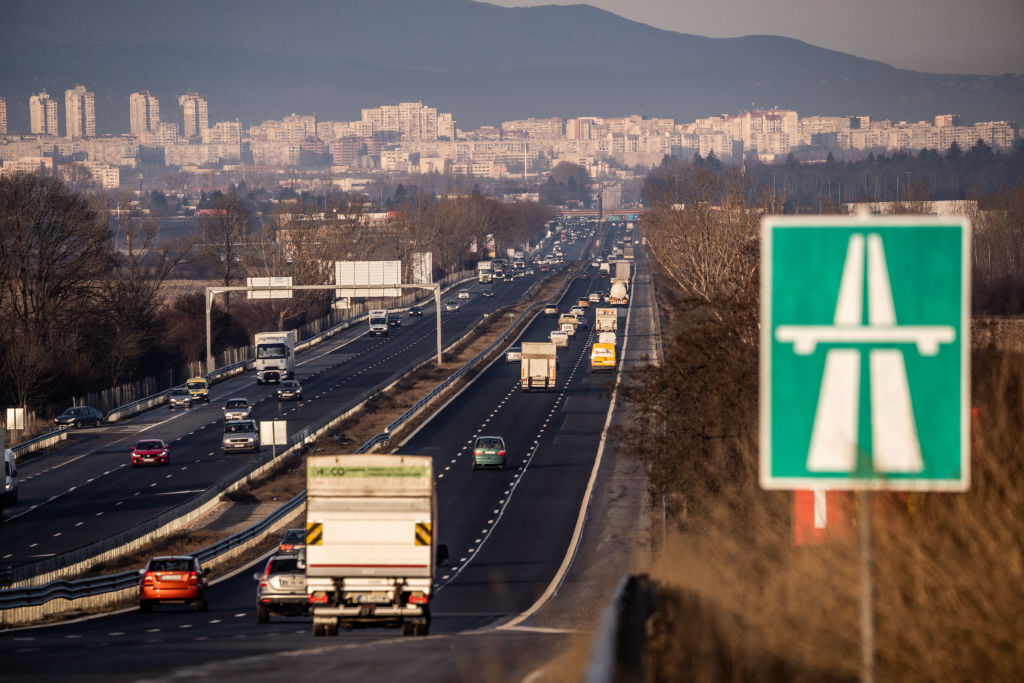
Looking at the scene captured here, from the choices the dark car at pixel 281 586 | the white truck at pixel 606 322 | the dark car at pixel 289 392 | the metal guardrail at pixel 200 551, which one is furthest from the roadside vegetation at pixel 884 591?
the white truck at pixel 606 322

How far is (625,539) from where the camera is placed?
145 feet

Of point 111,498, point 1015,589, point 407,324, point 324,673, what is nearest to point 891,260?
point 1015,589

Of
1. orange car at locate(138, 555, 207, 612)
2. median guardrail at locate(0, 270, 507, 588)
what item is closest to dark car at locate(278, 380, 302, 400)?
median guardrail at locate(0, 270, 507, 588)

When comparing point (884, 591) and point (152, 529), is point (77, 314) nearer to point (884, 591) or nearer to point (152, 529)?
point (152, 529)

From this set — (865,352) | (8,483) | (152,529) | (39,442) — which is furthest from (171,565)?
(39,442)

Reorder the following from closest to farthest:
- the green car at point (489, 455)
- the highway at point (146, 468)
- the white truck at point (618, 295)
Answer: the highway at point (146, 468)
the green car at point (489, 455)
the white truck at point (618, 295)

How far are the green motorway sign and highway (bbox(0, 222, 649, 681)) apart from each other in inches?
435

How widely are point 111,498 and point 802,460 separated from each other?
A: 4895 centimetres

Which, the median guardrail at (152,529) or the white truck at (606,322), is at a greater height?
the white truck at (606,322)

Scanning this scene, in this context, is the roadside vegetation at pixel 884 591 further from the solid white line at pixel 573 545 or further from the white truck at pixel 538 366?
the white truck at pixel 538 366

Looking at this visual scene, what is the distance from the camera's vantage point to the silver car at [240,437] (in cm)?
6197

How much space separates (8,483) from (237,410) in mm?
22434

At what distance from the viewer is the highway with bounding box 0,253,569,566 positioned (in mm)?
45688

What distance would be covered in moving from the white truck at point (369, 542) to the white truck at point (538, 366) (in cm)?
5636
